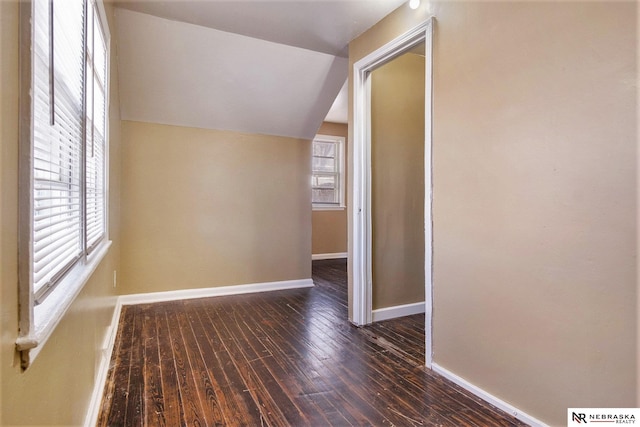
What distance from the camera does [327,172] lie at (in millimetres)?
6715

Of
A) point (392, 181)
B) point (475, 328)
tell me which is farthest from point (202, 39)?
point (475, 328)

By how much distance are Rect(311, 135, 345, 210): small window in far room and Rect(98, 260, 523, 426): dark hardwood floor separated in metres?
3.59

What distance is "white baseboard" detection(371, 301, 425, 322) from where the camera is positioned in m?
3.07

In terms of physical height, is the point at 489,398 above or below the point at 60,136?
below

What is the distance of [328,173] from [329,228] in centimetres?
108

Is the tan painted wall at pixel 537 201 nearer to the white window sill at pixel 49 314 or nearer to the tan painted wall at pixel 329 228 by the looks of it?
the white window sill at pixel 49 314

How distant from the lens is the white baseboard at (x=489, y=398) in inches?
63.8

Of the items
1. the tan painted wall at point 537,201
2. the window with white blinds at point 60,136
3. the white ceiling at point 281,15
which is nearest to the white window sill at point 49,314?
the window with white blinds at point 60,136

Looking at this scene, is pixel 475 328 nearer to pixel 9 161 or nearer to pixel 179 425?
pixel 179 425

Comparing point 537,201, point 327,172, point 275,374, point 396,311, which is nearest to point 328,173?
point 327,172

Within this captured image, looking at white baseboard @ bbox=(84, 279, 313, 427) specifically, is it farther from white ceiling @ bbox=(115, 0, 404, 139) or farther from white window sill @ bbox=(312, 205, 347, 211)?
white window sill @ bbox=(312, 205, 347, 211)

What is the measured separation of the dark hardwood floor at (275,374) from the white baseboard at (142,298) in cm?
6

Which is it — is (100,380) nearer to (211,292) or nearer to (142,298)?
(142,298)

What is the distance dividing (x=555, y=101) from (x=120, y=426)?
97.3 inches
